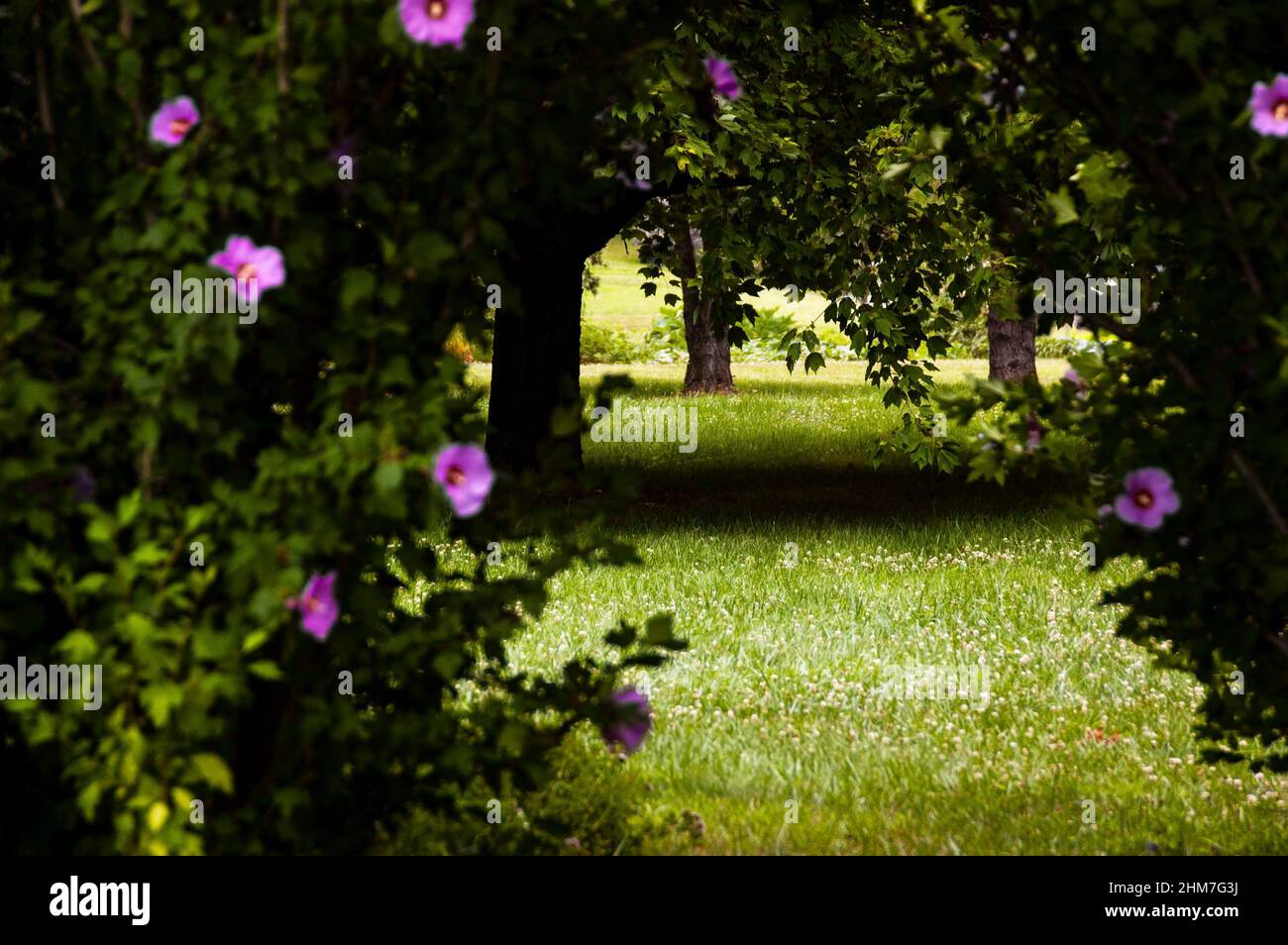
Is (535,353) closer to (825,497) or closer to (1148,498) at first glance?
(825,497)

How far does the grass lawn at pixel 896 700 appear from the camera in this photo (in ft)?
15.8

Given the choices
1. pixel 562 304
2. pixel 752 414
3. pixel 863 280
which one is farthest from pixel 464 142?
pixel 752 414

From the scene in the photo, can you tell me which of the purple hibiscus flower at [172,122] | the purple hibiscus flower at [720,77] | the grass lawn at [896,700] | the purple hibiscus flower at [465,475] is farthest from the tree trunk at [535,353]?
the purple hibiscus flower at [465,475]

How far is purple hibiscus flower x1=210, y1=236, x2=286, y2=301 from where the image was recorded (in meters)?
2.77

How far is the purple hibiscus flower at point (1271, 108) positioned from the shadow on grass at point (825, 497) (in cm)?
747

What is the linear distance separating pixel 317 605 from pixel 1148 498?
2.04 m

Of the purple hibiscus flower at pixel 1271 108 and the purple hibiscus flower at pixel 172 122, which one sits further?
the purple hibiscus flower at pixel 1271 108

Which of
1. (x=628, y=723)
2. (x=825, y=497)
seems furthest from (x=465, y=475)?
(x=825, y=497)

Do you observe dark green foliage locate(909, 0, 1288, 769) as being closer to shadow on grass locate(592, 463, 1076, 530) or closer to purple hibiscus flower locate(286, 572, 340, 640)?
purple hibiscus flower locate(286, 572, 340, 640)

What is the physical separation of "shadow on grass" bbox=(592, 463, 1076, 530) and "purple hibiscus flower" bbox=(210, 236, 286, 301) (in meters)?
7.54

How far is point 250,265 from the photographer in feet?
9.18

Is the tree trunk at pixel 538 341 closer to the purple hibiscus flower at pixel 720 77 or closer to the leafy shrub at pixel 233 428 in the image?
the purple hibiscus flower at pixel 720 77

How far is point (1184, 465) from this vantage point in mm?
3568
